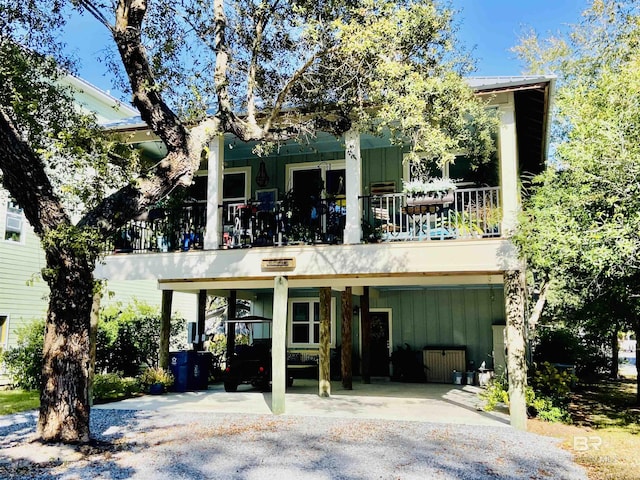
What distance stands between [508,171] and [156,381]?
8878 millimetres

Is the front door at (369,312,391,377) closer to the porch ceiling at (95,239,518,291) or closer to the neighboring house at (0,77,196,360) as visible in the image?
the porch ceiling at (95,239,518,291)

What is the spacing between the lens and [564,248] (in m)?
7.02

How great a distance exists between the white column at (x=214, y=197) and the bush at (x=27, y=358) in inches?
207

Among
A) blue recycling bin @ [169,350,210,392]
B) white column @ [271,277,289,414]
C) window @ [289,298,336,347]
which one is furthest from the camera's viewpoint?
window @ [289,298,336,347]

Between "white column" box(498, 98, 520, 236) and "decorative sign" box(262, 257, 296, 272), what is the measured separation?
3756mm

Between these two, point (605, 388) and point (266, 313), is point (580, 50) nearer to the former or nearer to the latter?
point (605, 388)

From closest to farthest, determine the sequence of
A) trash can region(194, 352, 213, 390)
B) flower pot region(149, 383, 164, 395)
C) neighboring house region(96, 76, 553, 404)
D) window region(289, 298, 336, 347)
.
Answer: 1. neighboring house region(96, 76, 553, 404)
2. flower pot region(149, 383, 164, 395)
3. trash can region(194, 352, 213, 390)
4. window region(289, 298, 336, 347)

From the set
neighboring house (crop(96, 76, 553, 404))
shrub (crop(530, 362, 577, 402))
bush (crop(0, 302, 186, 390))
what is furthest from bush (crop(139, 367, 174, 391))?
shrub (crop(530, 362, 577, 402))

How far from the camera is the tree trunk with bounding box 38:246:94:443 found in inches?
276

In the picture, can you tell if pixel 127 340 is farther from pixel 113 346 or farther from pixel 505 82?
pixel 505 82

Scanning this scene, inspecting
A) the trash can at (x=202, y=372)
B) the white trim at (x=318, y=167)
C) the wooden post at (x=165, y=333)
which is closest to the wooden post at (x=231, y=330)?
the trash can at (x=202, y=372)

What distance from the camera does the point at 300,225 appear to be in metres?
11.0

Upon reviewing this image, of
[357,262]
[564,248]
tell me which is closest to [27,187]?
[357,262]

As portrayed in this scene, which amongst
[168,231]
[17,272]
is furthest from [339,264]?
[17,272]
